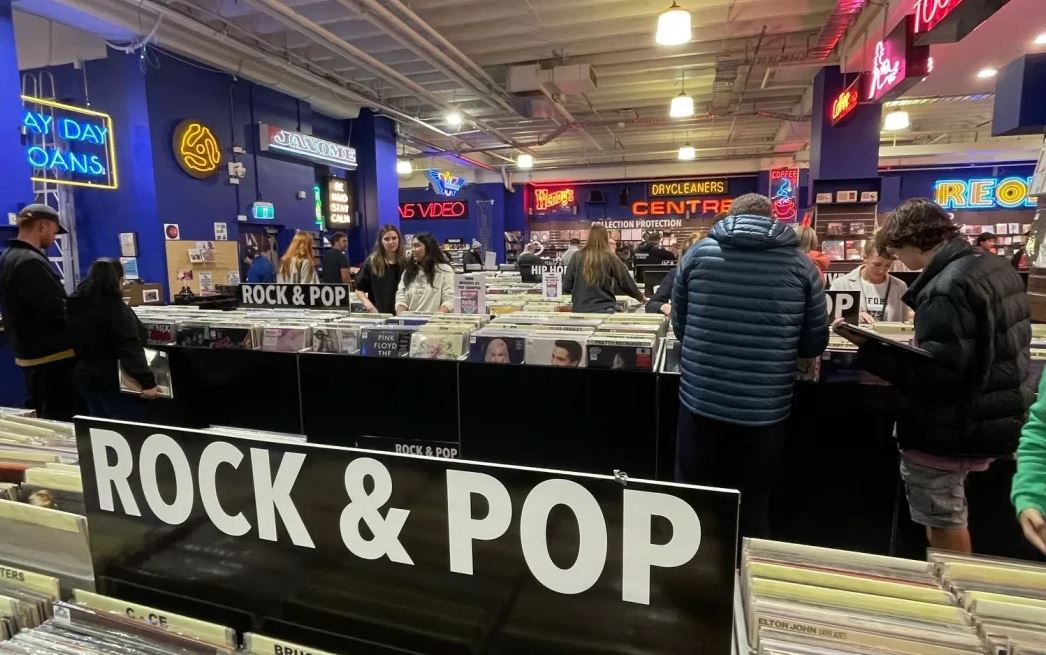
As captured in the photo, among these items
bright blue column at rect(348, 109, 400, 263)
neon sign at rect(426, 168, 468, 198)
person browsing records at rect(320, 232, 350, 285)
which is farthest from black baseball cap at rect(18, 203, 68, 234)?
neon sign at rect(426, 168, 468, 198)

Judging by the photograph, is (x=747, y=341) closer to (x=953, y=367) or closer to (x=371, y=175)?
(x=953, y=367)

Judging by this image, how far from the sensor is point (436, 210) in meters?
19.5

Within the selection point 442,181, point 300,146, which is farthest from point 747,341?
point 442,181

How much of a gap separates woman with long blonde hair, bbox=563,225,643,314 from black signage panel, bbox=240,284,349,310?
1.65 metres

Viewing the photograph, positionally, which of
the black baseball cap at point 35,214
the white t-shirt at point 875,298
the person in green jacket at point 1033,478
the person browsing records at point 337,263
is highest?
the black baseball cap at point 35,214

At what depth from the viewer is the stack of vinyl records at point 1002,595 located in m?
0.78

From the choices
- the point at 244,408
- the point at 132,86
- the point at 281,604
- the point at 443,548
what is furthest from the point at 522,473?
the point at 132,86

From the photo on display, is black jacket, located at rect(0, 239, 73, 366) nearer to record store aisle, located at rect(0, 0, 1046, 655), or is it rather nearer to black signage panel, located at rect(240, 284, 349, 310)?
record store aisle, located at rect(0, 0, 1046, 655)

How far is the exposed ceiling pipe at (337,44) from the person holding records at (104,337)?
377cm

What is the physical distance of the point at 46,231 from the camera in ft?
11.7

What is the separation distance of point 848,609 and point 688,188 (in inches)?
767

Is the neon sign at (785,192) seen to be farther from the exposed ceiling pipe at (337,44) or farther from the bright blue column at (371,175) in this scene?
the bright blue column at (371,175)

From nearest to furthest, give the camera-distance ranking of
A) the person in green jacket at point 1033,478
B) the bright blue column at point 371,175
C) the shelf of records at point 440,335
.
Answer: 1. the person in green jacket at point 1033,478
2. the shelf of records at point 440,335
3. the bright blue column at point 371,175

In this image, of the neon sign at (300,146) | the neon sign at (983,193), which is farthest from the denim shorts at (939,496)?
the neon sign at (983,193)
